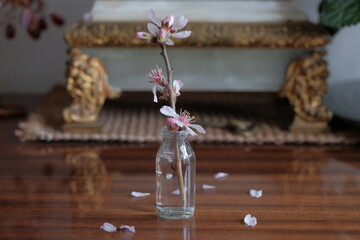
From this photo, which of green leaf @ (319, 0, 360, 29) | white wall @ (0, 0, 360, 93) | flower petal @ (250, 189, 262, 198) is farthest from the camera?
white wall @ (0, 0, 360, 93)

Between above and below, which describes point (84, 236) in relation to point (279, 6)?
below

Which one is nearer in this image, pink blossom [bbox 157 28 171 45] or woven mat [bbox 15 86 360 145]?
pink blossom [bbox 157 28 171 45]

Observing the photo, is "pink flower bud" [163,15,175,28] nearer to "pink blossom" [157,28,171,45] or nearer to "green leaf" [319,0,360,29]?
"pink blossom" [157,28,171,45]

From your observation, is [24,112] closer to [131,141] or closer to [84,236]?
[131,141]

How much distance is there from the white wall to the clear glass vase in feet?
2.28

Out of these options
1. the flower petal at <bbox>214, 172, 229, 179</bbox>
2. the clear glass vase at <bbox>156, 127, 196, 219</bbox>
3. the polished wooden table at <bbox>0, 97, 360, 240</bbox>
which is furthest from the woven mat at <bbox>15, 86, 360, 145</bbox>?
the clear glass vase at <bbox>156, 127, 196, 219</bbox>

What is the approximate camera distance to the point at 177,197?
765 millimetres

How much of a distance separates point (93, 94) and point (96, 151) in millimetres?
106

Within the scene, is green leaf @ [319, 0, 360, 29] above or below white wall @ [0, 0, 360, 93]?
above

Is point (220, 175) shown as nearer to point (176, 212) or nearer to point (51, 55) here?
point (176, 212)

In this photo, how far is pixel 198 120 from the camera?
118 cm

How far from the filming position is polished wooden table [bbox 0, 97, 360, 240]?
0.73 metres

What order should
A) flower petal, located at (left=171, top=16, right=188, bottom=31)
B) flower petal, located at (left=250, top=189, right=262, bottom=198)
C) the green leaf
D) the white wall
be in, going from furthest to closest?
the white wall
the green leaf
flower petal, located at (left=250, top=189, right=262, bottom=198)
flower petal, located at (left=171, top=16, right=188, bottom=31)

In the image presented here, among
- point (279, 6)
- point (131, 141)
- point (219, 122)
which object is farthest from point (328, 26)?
point (131, 141)
